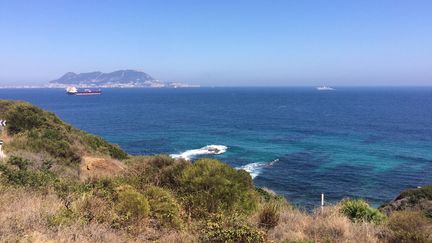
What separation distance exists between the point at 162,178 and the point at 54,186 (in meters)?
3.38

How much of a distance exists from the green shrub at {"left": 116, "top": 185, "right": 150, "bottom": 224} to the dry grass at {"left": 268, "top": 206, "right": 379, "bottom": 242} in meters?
2.41

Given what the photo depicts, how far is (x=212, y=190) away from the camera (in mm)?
9641

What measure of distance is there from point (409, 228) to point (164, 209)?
16.0 feet

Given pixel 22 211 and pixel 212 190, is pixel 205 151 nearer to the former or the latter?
pixel 212 190

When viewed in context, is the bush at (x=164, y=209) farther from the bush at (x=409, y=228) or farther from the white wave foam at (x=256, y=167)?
the white wave foam at (x=256, y=167)

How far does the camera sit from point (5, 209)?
→ 6.26 m

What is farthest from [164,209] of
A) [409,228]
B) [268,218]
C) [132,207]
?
[409,228]

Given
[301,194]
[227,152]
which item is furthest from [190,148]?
[301,194]

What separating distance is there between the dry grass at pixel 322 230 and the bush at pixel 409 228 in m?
0.36

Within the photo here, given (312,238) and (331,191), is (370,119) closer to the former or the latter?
(331,191)

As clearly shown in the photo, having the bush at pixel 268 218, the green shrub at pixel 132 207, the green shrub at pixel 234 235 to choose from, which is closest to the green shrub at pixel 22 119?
the green shrub at pixel 132 207

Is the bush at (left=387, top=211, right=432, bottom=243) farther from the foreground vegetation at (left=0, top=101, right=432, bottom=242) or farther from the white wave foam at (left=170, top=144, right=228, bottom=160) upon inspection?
the white wave foam at (left=170, top=144, right=228, bottom=160)

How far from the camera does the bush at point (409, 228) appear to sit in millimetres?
6668

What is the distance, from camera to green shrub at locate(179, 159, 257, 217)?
9023mm
